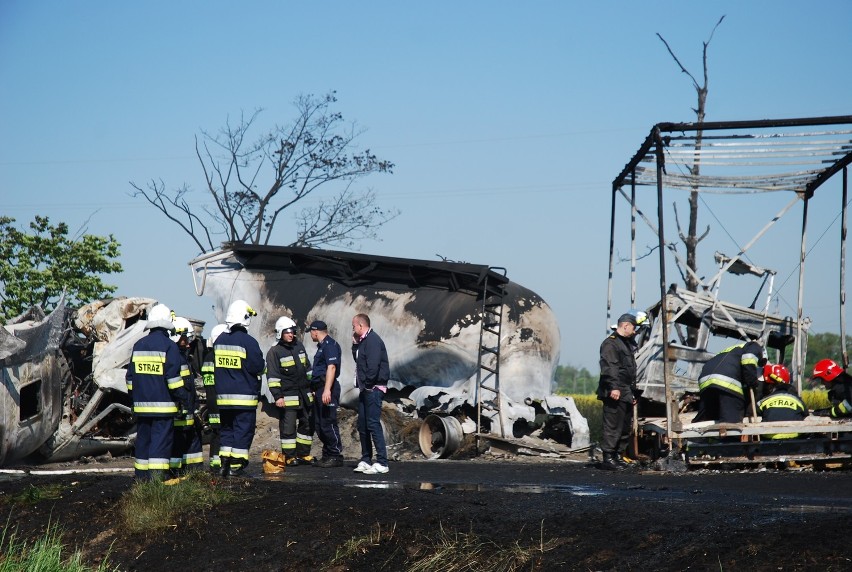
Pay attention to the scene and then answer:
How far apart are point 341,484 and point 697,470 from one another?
13.9ft

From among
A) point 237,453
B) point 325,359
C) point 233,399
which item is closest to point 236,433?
point 237,453

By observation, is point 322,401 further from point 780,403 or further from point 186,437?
point 780,403

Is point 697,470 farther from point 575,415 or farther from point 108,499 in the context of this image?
point 108,499

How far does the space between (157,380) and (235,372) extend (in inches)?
45.8

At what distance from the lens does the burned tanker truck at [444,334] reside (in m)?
17.0

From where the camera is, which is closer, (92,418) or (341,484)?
(341,484)

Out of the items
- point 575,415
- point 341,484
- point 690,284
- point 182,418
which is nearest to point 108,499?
point 182,418

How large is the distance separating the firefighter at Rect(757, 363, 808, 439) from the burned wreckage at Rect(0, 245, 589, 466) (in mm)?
4166

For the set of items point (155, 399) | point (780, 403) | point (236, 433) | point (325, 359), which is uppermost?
point (325, 359)

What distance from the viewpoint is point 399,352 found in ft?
61.2

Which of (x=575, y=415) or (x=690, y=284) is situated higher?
(x=690, y=284)

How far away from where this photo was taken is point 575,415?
16.9 m

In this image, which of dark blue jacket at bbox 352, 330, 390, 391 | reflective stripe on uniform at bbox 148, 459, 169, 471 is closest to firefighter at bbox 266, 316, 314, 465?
dark blue jacket at bbox 352, 330, 390, 391

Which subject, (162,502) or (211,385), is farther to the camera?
(211,385)
